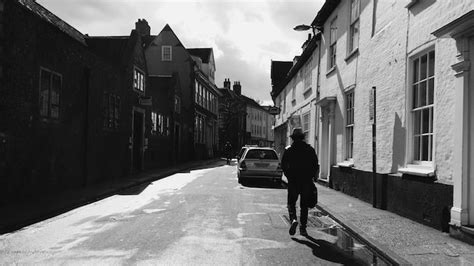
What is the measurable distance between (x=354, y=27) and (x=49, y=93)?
919 centimetres

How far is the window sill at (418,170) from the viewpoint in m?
7.69

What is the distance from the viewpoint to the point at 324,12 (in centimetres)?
1647

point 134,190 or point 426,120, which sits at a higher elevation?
point 426,120

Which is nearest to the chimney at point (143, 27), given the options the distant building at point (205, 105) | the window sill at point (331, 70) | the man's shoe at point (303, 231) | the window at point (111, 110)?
the distant building at point (205, 105)

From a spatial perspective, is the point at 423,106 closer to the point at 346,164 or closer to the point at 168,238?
the point at 346,164

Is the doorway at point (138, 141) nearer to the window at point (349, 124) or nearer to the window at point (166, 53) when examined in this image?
the window at point (349, 124)

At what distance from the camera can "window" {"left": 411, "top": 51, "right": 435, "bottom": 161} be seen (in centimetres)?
817

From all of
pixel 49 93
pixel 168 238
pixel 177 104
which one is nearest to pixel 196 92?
pixel 177 104

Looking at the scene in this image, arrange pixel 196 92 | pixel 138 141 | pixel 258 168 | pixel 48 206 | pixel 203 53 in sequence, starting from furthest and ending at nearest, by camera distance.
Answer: pixel 203 53 → pixel 196 92 → pixel 138 141 → pixel 258 168 → pixel 48 206

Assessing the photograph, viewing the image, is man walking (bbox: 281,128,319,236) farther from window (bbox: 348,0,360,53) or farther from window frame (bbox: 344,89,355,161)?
window (bbox: 348,0,360,53)

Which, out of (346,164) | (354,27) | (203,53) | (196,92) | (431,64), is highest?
(203,53)

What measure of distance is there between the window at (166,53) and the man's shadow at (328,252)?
36101mm

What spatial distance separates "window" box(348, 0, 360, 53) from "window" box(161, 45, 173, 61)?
29.6 m

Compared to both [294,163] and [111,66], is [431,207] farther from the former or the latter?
[111,66]
